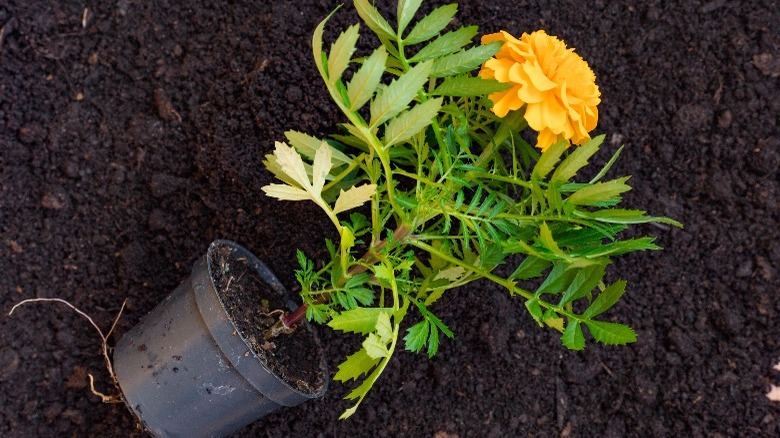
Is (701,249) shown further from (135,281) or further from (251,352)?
(135,281)

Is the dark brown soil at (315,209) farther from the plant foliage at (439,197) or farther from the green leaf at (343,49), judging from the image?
the green leaf at (343,49)

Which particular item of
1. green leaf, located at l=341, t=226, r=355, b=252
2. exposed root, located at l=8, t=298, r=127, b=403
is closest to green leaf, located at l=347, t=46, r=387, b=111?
green leaf, located at l=341, t=226, r=355, b=252

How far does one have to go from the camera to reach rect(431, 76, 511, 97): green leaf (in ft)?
3.35

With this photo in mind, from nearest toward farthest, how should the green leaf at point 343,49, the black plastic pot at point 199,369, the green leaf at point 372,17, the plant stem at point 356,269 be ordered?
the green leaf at point 343,49
the green leaf at point 372,17
the plant stem at point 356,269
the black plastic pot at point 199,369

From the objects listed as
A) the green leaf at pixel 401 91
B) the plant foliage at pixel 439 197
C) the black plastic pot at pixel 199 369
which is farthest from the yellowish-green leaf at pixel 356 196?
the black plastic pot at pixel 199 369

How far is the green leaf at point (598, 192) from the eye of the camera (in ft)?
3.28

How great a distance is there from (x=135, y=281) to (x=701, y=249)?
116cm

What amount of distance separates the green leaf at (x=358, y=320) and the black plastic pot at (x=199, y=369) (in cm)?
29

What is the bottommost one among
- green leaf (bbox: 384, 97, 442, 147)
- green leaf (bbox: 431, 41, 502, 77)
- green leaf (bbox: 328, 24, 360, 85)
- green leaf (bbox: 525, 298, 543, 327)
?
green leaf (bbox: 525, 298, 543, 327)

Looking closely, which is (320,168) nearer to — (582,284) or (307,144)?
(307,144)

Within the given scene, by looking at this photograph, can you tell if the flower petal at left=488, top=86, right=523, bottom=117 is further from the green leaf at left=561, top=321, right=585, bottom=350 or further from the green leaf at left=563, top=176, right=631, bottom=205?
the green leaf at left=561, top=321, right=585, bottom=350

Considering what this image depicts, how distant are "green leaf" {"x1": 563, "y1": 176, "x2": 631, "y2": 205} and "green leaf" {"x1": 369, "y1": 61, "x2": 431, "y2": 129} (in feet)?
0.85

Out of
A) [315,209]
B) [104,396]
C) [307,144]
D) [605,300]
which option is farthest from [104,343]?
[605,300]

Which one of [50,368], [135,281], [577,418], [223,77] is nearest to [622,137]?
[577,418]
